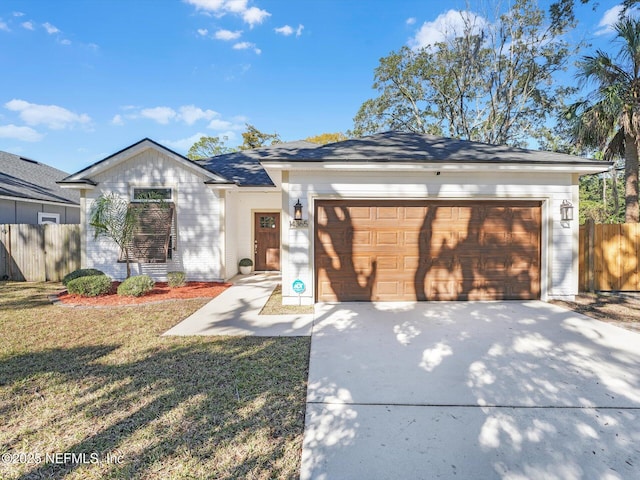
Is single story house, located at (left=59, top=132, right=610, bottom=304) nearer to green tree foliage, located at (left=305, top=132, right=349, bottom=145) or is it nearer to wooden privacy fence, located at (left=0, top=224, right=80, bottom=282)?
wooden privacy fence, located at (left=0, top=224, right=80, bottom=282)

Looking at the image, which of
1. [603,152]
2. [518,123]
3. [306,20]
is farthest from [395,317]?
[518,123]

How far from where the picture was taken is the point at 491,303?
653 centimetres

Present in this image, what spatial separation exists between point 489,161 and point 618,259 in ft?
15.6

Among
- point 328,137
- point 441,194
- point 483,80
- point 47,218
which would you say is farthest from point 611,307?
point 328,137

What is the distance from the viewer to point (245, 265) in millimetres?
10547

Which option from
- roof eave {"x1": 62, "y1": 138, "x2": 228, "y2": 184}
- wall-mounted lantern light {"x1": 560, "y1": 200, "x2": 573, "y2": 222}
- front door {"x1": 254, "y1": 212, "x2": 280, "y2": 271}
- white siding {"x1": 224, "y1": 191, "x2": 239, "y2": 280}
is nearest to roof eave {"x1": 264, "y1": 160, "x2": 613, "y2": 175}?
wall-mounted lantern light {"x1": 560, "y1": 200, "x2": 573, "y2": 222}

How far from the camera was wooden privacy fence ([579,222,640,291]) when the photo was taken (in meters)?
7.47

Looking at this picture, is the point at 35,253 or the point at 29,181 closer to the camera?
the point at 35,253

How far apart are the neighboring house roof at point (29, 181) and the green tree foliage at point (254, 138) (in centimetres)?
1410

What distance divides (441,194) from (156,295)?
730 centimetres

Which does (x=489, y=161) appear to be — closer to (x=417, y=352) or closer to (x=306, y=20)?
(x=417, y=352)

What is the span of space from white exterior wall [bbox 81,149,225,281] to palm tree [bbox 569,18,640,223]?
40.5ft

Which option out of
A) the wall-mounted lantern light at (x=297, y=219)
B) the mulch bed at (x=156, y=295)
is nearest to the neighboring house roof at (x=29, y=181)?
the mulch bed at (x=156, y=295)

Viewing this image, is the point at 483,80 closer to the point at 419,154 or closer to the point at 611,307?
the point at 419,154
